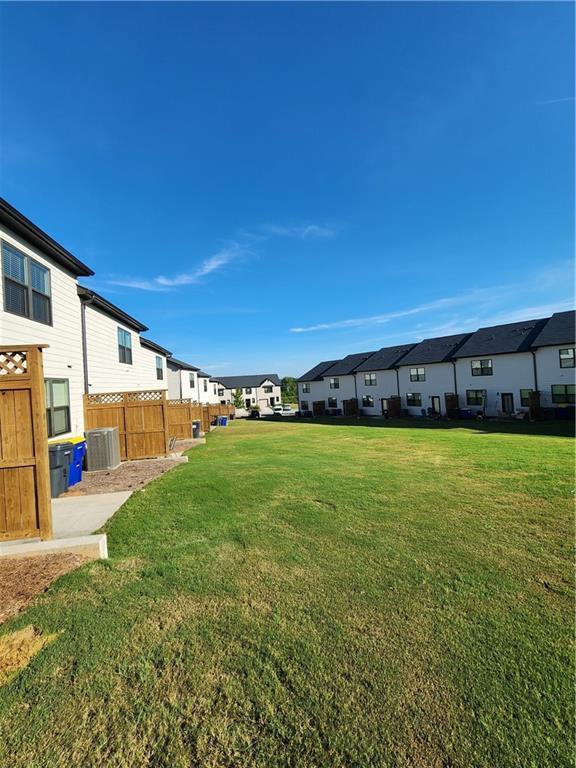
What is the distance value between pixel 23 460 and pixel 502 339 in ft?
101

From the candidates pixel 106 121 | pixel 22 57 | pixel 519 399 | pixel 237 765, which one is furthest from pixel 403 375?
pixel 237 765

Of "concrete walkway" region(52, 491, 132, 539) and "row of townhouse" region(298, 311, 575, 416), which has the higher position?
"row of townhouse" region(298, 311, 575, 416)

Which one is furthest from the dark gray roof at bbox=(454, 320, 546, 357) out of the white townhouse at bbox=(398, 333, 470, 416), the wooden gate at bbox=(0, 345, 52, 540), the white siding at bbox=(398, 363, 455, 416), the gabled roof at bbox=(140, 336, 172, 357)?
the wooden gate at bbox=(0, 345, 52, 540)

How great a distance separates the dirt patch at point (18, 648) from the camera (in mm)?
2631

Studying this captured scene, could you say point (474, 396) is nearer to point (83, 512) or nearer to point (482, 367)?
point (482, 367)

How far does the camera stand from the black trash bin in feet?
24.1

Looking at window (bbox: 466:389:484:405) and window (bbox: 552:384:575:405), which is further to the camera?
window (bbox: 466:389:484:405)

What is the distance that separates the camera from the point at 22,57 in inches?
291

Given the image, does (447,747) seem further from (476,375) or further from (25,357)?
(476,375)

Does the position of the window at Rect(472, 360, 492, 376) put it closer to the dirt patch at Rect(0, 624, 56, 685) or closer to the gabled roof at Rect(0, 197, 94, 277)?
the gabled roof at Rect(0, 197, 94, 277)

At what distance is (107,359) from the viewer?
1343 centimetres

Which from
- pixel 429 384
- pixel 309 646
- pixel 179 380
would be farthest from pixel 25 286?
pixel 429 384

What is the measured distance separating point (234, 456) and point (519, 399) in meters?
22.6

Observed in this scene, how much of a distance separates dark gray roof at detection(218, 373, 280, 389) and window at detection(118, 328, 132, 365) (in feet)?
180
